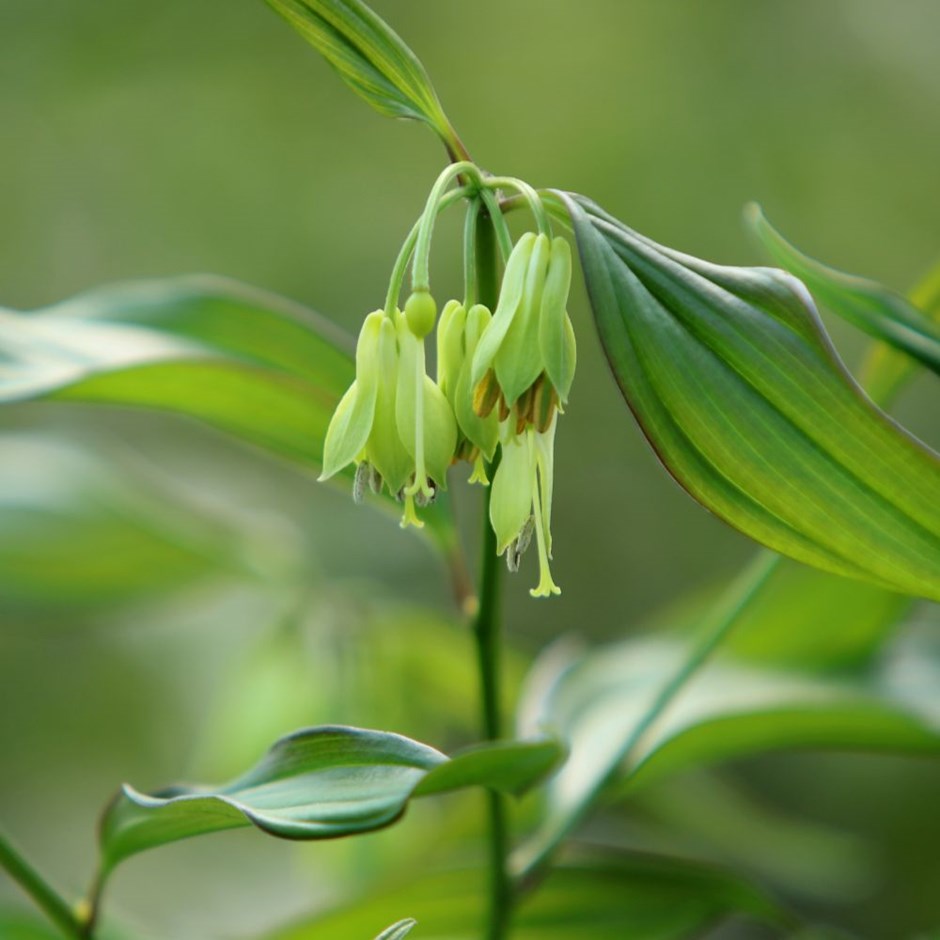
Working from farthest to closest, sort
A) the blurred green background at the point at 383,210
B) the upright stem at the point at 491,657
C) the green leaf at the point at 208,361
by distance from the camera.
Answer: the blurred green background at the point at 383,210 → the green leaf at the point at 208,361 → the upright stem at the point at 491,657

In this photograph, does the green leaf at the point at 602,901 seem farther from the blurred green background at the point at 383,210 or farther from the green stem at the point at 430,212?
the blurred green background at the point at 383,210

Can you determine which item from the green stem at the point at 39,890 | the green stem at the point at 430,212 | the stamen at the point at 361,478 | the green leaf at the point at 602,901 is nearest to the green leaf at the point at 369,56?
the green stem at the point at 430,212

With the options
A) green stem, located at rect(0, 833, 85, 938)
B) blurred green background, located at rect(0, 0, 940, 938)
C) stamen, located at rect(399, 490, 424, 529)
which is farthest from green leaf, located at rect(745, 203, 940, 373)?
blurred green background, located at rect(0, 0, 940, 938)

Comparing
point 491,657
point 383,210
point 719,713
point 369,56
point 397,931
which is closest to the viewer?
point 397,931

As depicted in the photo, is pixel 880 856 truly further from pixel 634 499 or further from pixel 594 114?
pixel 594 114

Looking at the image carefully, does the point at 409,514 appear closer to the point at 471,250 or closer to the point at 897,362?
the point at 471,250

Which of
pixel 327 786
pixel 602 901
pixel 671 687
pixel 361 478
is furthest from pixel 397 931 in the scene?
pixel 602 901

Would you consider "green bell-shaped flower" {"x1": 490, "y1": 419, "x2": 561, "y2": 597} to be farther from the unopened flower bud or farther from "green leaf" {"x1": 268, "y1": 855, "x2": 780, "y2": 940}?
"green leaf" {"x1": 268, "y1": 855, "x2": 780, "y2": 940}
